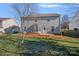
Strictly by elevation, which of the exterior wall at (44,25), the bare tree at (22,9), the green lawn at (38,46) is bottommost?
the green lawn at (38,46)

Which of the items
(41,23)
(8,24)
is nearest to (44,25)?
(41,23)

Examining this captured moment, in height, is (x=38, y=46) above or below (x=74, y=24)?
below

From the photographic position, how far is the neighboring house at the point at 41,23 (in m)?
3.26

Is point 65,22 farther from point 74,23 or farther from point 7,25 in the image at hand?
point 7,25

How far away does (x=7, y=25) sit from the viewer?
3273mm

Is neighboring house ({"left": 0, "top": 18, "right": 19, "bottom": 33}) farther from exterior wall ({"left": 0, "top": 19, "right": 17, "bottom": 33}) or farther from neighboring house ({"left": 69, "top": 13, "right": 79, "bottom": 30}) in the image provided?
neighboring house ({"left": 69, "top": 13, "right": 79, "bottom": 30})

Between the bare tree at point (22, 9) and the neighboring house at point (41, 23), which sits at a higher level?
the bare tree at point (22, 9)

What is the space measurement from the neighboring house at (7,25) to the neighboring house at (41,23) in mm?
101

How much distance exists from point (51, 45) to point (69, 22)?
0.33m

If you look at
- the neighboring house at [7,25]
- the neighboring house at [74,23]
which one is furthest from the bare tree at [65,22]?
the neighboring house at [7,25]

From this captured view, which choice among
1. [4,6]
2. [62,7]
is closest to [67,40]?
[62,7]

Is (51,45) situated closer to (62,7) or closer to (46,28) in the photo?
(46,28)

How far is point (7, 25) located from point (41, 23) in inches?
14.9

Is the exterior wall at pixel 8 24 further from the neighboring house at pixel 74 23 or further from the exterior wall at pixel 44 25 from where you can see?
the neighboring house at pixel 74 23
